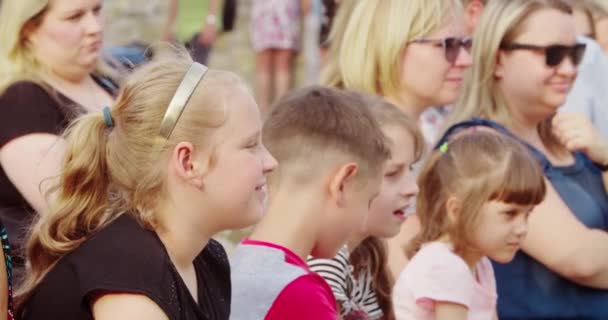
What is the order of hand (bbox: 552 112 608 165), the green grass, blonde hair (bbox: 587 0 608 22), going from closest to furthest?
hand (bbox: 552 112 608 165), blonde hair (bbox: 587 0 608 22), the green grass

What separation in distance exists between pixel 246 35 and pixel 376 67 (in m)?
6.80

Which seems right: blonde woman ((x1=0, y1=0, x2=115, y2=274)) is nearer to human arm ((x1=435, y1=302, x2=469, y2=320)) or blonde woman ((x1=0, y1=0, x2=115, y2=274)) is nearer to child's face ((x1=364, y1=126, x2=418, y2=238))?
child's face ((x1=364, y1=126, x2=418, y2=238))

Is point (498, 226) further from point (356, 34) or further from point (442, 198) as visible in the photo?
point (356, 34)

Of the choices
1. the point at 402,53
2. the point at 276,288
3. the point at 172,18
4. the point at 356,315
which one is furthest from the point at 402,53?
the point at 172,18

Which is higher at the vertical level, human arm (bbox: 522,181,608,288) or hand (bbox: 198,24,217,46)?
human arm (bbox: 522,181,608,288)

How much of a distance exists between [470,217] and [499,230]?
3.8 inches

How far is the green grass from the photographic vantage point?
32.8 feet

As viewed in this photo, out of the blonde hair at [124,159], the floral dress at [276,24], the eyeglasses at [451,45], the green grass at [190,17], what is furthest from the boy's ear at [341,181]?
the floral dress at [276,24]

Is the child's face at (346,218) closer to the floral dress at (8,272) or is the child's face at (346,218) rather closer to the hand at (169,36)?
the floral dress at (8,272)

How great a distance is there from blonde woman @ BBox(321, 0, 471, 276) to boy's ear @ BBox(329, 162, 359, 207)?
129 cm

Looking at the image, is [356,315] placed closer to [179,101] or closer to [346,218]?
[346,218]

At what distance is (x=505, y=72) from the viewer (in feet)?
16.6

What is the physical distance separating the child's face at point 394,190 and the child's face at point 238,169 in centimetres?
88

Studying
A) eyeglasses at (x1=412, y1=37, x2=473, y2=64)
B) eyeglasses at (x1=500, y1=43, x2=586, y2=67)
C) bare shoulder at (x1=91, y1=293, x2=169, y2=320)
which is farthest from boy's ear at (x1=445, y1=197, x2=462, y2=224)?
bare shoulder at (x1=91, y1=293, x2=169, y2=320)
